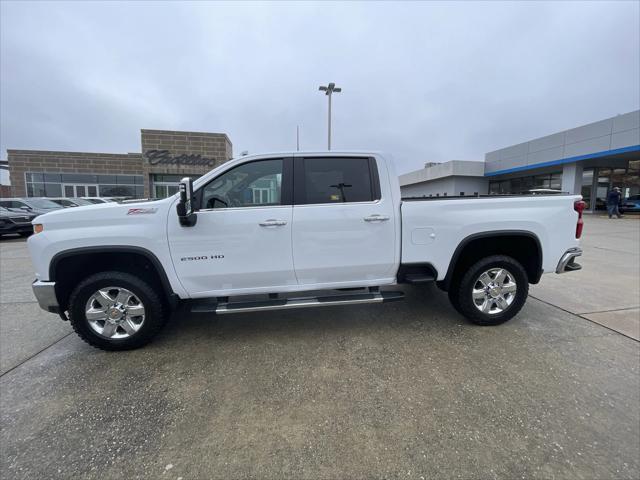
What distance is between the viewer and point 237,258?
3.14 metres

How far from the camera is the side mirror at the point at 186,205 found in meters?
2.77

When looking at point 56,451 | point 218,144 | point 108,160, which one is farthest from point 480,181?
point 56,451

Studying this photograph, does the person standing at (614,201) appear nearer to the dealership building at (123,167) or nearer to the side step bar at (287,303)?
the side step bar at (287,303)

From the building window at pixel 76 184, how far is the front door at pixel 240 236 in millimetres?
25815

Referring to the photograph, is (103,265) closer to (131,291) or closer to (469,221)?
(131,291)

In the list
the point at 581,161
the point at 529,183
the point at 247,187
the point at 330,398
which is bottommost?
the point at 330,398

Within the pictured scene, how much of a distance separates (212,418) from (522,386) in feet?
8.23

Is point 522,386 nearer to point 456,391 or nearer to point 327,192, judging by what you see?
point 456,391

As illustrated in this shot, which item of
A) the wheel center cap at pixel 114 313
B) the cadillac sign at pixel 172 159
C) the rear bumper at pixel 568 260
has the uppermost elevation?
the cadillac sign at pixel 172 159

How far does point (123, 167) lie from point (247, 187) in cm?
2678

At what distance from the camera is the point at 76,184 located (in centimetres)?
2353

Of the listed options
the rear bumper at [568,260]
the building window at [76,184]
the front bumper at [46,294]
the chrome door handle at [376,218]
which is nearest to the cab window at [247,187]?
the chrome door handle at [376,218]

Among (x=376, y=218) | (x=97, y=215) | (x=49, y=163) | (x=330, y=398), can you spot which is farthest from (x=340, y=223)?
(x=49, y=163)

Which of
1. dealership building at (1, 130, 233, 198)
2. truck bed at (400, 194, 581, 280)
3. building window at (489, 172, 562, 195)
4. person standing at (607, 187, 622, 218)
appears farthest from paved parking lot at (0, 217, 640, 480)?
building window at (489, 172, 562, 195)
